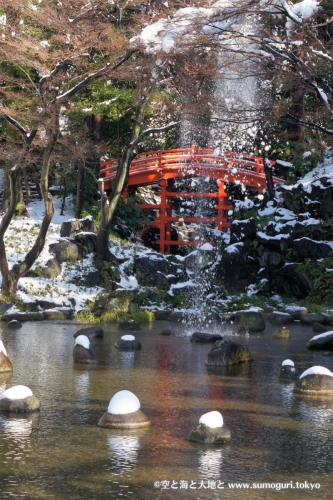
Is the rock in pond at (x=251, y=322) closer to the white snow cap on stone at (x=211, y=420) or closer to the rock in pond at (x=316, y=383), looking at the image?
the rock in pond at (x=316, y=383)

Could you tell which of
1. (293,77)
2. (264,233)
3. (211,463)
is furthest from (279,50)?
(264,233)

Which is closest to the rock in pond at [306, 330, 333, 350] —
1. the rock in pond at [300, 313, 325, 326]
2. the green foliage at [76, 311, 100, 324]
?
the rock in pond at [300, 313, 325, 326]

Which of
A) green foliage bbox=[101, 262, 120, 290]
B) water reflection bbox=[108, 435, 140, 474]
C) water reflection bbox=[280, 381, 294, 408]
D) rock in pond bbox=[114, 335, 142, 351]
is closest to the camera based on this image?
water reflection bbox=[108, 435, 140, 474]

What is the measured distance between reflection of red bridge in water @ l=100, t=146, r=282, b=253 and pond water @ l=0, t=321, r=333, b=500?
1535cm

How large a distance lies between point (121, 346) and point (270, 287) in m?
10.9

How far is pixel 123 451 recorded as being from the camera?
21.6ft

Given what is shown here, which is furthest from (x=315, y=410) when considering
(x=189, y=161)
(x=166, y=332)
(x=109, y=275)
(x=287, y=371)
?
(x=189, y=161)

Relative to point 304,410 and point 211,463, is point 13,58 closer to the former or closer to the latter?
point 304,410

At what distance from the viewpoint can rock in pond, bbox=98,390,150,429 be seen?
7.41m

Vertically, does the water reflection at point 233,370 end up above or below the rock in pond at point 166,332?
below

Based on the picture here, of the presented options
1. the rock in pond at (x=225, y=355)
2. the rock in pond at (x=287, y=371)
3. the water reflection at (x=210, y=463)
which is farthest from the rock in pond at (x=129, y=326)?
the water reflection at (x=210, y=463)

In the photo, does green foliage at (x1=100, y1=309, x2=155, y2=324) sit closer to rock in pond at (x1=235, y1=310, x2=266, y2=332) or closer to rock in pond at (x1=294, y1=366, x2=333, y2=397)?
rock in pond at (x1=235, y1=310, x2=266, y2=332)

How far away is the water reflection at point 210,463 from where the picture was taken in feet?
19.7

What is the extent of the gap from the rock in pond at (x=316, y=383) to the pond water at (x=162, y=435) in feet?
0.59
